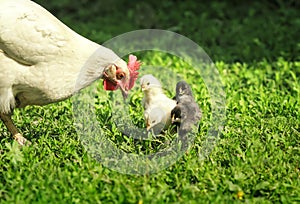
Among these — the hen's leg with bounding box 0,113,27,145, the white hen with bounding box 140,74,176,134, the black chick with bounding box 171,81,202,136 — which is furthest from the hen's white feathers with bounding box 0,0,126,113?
the black chick with bounding box 171,81,202,136

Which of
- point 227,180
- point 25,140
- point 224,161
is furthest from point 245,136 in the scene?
point 25,140

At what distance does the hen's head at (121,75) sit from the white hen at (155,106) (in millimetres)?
175

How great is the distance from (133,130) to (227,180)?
119cm

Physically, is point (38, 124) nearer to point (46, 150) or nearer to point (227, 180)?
point (46, 150)

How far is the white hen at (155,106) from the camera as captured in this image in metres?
A: 5.04

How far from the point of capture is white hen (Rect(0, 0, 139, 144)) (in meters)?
4.60

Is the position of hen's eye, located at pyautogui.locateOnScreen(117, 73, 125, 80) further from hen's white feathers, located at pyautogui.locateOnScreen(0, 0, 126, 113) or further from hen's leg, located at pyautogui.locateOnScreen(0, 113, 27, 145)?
hen's leg, located at pyautogui.locateOnScreen(0, 113, 27, 145)

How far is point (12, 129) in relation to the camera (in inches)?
198

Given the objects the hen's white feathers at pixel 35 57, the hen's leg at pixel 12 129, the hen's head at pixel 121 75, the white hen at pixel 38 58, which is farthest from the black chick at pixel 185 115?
the hen's leg at pixel 12 129

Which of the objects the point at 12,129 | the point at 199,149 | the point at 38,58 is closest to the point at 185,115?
the point at 199,149

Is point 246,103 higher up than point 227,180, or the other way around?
point 246,103

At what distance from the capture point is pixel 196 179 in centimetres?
446

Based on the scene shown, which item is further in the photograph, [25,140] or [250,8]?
[250,8]

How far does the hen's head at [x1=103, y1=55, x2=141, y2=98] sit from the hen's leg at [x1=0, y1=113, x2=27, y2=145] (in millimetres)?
819
